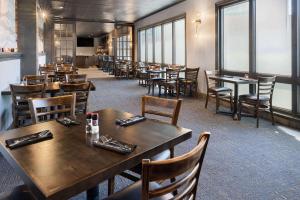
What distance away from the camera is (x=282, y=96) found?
16.3ft

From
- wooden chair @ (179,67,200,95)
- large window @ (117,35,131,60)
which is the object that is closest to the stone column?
wooden chair @ (179,67,200,95)

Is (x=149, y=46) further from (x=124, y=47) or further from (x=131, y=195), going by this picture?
(x=131, y=195)

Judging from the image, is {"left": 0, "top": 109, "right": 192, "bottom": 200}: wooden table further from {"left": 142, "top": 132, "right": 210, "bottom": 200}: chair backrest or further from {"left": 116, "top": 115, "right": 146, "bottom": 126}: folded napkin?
{"left": 142, "top": 132, "right": 210, "bottom": 200}: chair backrest

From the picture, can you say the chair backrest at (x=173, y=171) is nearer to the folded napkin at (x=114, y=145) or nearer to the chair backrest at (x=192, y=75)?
the folded napkin at (x=114, y=145)

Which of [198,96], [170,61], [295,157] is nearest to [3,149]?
[295,157]

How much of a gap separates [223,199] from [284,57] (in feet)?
11.5

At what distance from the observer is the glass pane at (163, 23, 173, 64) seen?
10.1 meters

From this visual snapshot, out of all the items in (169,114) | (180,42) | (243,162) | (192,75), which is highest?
(180,42)

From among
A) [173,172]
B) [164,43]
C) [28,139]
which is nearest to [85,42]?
[164,43]

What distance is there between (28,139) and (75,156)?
0.42m

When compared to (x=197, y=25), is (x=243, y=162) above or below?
below

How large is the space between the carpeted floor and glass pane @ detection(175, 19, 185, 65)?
4.35 metres

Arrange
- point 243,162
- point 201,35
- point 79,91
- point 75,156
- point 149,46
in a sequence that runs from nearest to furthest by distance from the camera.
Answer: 1. point 75,156
2. point 243,162
3. point 79,91
4. point 201,35
5. point 149,46

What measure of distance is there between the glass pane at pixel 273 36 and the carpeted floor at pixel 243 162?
3.79 ft
